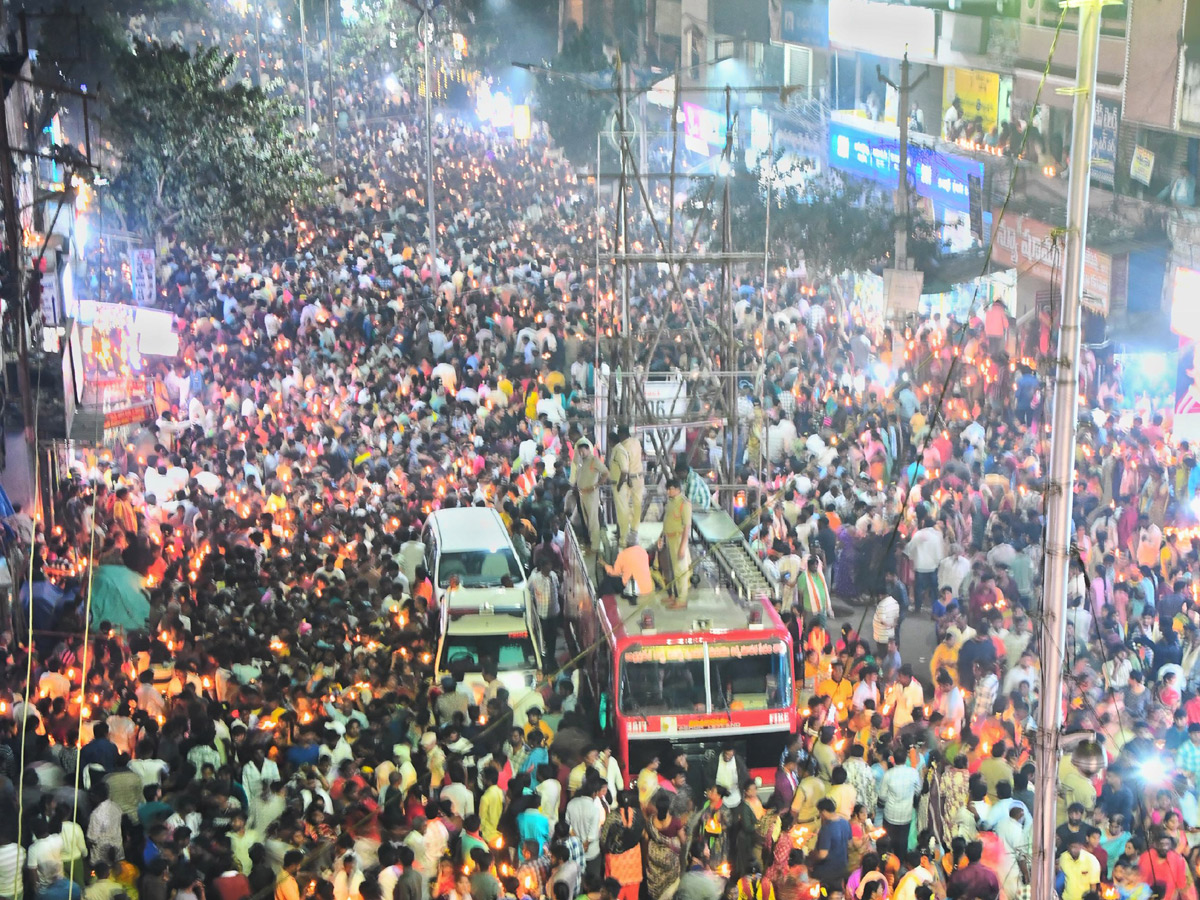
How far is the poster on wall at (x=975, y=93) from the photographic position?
24.4m

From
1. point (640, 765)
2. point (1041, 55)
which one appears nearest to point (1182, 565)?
point (640, 765)

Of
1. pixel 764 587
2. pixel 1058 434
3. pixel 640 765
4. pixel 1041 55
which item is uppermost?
pixel 1041 55

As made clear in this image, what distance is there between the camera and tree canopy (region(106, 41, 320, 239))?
2450 cm

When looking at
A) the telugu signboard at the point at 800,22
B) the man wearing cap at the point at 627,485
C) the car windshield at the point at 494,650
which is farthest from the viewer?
the telugu signboard at the point at 800,22

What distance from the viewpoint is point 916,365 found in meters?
Answer: 20.7

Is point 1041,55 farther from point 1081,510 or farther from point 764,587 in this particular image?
point 764,587

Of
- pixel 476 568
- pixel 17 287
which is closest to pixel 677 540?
pixel 476 568

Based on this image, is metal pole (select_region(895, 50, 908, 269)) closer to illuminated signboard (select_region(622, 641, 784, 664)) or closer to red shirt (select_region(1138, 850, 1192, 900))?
illuminated signboard (select_region(622, 641, 784, 664))

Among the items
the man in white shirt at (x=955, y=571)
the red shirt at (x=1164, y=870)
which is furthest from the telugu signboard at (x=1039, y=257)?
the red shirt at (x=1164, y=870)

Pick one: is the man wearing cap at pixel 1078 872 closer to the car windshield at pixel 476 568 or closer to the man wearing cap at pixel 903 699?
the man wearing cap at pixel 903 699

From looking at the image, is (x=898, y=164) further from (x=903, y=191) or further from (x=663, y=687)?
(x=663, y=687)

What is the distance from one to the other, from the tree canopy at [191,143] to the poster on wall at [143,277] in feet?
4.59

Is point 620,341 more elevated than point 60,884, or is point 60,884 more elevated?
point 620,341

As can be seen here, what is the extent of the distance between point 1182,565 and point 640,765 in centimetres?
590
